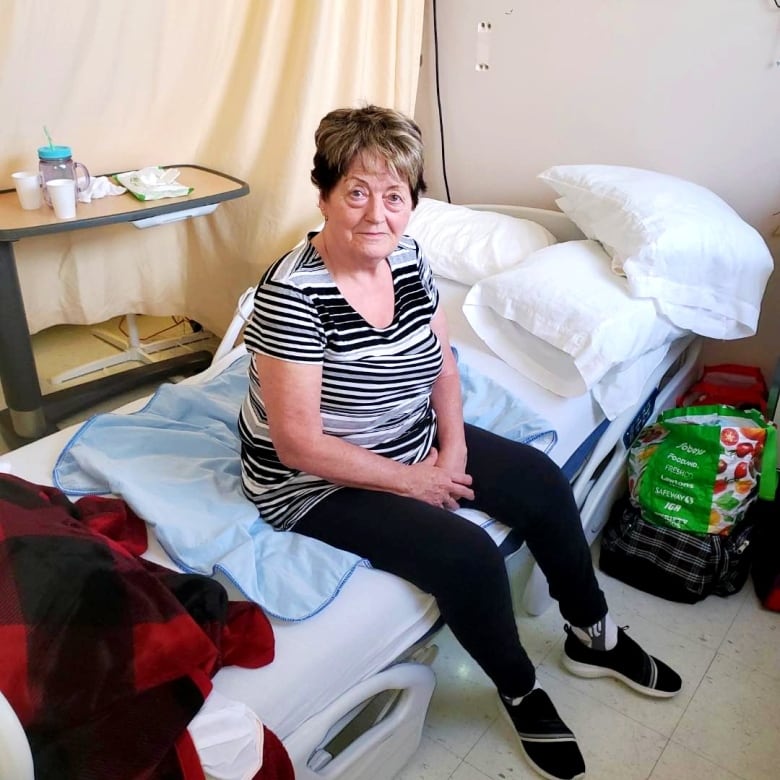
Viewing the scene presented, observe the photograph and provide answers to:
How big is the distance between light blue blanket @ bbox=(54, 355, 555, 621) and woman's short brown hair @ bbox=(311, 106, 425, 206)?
0.58 m

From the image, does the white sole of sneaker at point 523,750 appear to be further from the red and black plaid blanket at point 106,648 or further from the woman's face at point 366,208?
the woman's face at point 366,208

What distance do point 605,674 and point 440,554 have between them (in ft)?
2.05

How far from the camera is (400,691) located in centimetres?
131

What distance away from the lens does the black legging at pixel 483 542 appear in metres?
1.20

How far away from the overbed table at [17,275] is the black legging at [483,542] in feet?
3.67

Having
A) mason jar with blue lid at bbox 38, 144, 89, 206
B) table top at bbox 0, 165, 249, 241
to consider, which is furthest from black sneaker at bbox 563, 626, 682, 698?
mason jar with blue lid at bbox 38, 144, 89, 206

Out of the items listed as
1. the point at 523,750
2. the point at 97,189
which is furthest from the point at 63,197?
the point at 523,750

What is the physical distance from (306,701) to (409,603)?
23 cm

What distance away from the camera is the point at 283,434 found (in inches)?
47.1

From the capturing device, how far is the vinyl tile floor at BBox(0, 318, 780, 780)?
4.63ft

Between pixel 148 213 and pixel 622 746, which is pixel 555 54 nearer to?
pixel 148 213

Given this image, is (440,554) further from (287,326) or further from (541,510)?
(287,326)

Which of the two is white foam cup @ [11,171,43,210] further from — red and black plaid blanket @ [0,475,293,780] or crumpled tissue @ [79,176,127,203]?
red and black plaid blanket @ [0,475,293,780]

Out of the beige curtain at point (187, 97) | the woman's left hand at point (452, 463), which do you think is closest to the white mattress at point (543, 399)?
the woman's left hand at point (452, 463)
